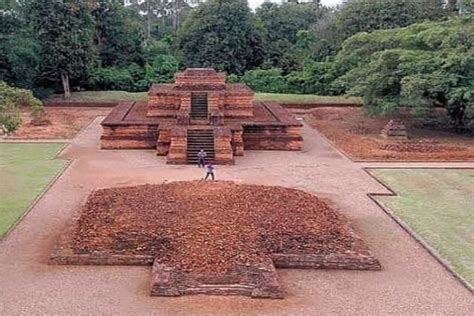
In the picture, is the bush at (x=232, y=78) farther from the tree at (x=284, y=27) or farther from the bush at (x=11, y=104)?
the bush at (x=11, y=104)

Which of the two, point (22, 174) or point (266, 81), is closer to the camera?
point (22, 174)

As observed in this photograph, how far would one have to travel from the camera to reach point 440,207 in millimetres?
17484

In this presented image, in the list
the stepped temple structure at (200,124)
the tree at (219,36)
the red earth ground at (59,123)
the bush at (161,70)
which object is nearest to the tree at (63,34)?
the red earth ground at (59,123)

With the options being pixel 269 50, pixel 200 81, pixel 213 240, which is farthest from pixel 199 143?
pixel 269 50

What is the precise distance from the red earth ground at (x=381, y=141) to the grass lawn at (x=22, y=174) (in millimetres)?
10364

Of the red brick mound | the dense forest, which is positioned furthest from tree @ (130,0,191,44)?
the red brick mound

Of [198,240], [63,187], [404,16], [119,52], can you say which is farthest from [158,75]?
[198,240]

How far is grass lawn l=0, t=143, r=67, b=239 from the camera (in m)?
16.5

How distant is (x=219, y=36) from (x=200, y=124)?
18839 millimetres

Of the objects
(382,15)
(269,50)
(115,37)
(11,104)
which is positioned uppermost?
(382,15)

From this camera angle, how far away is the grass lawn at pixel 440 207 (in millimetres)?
14109

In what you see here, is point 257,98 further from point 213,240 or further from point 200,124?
point 213,240

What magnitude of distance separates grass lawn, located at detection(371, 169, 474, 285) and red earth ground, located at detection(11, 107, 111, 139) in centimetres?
1361

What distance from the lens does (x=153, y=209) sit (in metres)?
15.4
